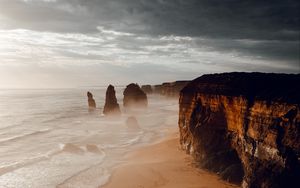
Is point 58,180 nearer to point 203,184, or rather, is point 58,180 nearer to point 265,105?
point 203,184

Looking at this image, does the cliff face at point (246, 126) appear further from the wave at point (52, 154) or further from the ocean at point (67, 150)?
the wave at point (52, 154)

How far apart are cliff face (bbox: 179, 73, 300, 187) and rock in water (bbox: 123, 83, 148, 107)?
5721 cm

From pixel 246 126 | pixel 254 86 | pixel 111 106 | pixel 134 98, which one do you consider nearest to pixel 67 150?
pixel 246 126

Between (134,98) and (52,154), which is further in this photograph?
(134,98)

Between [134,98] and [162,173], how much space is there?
6669cm

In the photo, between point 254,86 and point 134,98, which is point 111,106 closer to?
point 134,98

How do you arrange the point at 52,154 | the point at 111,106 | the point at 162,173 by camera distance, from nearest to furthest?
the point at 162,173
the point at 52,154
the point at 111,106

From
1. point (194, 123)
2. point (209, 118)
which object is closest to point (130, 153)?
point (194, 123)

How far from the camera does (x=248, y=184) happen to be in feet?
76.7

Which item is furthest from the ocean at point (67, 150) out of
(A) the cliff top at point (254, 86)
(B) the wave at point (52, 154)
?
(A) the cliff top at point (254, 86)

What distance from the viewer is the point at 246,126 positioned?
2530 cm

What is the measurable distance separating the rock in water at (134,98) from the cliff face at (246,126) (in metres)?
57.2

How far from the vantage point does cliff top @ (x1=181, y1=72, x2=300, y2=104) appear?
23.4 meters

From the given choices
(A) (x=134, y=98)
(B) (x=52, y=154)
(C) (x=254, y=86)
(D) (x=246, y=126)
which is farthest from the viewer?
(A) (x=134, y=98)
